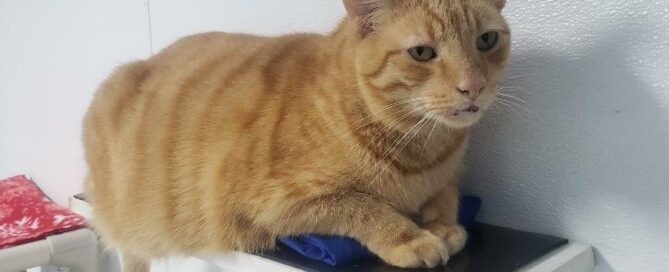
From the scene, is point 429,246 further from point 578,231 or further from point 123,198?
point 123,198

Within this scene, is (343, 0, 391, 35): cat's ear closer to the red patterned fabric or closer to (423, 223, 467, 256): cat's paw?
(423, 223, 467, 256): cat's paw

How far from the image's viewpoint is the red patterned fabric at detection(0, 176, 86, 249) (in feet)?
5.21

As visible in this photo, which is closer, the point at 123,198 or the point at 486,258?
the point at 486,258

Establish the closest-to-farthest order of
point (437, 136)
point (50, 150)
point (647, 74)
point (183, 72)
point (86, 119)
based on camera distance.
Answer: point (647, 74) → point (437, 136) → point (183, 72) → point (86, 119) → point (50, 150)

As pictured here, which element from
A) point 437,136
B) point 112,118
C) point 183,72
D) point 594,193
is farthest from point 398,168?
point 112,118

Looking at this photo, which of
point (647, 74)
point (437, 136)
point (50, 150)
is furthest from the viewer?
point (50, 150)

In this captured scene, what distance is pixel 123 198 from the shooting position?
1242mm

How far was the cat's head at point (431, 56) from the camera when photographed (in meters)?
0.86

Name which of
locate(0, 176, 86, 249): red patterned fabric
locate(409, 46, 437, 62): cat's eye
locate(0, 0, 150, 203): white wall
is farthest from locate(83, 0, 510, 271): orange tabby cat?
locate(0, 0, 150, 203): white wall

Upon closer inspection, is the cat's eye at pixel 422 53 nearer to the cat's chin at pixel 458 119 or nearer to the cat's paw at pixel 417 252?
the cat's chin at pixel 458 119

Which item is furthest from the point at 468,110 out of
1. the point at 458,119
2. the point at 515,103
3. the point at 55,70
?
the point at 55,70

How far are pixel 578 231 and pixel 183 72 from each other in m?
0.76

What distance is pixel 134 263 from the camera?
1412 mm

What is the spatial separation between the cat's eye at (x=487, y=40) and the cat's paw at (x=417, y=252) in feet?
0.91
